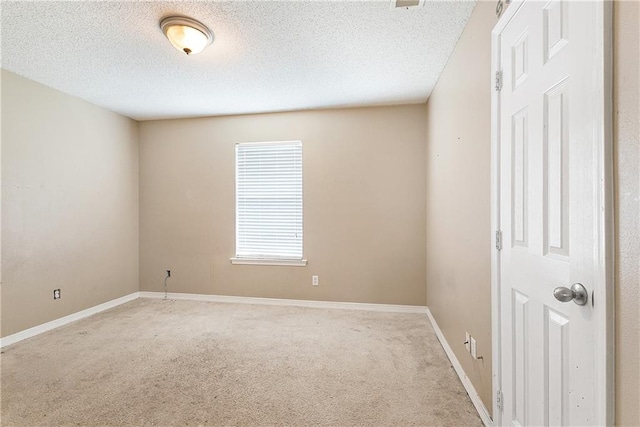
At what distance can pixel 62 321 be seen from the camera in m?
3.22

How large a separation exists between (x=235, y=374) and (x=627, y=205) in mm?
2415

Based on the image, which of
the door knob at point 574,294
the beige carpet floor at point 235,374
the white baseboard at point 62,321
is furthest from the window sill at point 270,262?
the door knob at point 574,294

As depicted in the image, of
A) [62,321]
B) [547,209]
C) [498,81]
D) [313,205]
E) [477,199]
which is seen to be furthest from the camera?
[313,205]

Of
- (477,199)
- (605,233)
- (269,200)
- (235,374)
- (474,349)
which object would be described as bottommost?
(235,374)

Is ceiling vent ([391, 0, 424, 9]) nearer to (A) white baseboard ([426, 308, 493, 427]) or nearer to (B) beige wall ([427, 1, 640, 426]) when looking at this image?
(B) beige wall ([427, 1, 640, 426])

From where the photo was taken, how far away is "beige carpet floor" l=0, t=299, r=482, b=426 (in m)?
1.80

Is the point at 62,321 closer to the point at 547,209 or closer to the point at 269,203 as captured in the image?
the point at 269,203

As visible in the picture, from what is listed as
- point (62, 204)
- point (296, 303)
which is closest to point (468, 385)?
point (296, 303)

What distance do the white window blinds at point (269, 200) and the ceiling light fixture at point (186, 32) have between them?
72.5 inches

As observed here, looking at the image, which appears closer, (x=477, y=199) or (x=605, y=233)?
(x=605, y=233)

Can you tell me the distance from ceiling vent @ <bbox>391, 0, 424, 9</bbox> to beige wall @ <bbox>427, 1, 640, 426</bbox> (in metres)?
0.37

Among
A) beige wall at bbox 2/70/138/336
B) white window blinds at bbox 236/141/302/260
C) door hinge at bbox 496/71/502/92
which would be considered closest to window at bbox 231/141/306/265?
white window blinds at bbox 236/141/302/260

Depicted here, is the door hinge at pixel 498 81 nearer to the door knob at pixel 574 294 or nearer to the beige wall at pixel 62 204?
the door knob at pixel 574 294

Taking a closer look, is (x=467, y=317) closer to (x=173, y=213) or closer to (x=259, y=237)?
(x=259, y=237)
